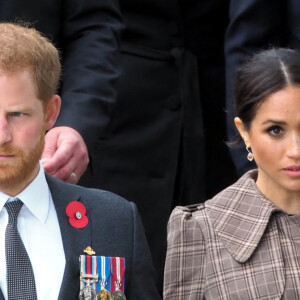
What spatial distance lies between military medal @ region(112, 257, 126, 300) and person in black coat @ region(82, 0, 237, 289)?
1.41 metres

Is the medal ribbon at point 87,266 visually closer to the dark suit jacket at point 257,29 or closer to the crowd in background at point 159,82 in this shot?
the crowd in background at point 159,82

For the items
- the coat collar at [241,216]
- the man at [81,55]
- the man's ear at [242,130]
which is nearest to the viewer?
the coat collar at [241,216]

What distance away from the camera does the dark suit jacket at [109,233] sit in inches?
181

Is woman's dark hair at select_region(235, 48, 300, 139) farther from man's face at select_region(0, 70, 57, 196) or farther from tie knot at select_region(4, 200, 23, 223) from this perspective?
tie knot at select_region(4, 200, 23, 223)

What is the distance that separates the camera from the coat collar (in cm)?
504

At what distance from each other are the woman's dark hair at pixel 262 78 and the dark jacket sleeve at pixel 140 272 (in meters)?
0.70

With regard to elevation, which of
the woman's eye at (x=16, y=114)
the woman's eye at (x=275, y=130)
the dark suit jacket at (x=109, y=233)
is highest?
the woman's eye at (x=275, y=130)

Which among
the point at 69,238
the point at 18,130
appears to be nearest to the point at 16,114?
the point at 18,130

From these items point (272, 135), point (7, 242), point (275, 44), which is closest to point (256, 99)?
point (272, 135)

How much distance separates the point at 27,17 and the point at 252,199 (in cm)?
116

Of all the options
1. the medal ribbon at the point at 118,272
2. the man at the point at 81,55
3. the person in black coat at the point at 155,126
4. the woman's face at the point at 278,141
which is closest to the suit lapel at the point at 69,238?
the medal ribbon at the point at 118,272

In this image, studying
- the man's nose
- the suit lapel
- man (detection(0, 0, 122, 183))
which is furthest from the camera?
man (detection(0, 0, 122, 183))

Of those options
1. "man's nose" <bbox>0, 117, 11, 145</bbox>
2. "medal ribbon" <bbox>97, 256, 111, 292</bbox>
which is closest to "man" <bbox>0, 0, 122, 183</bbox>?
"medal ribbon" <bbox>97, 256, 111, 292</bbox>

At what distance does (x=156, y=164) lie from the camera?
Result: 611 centimetres
